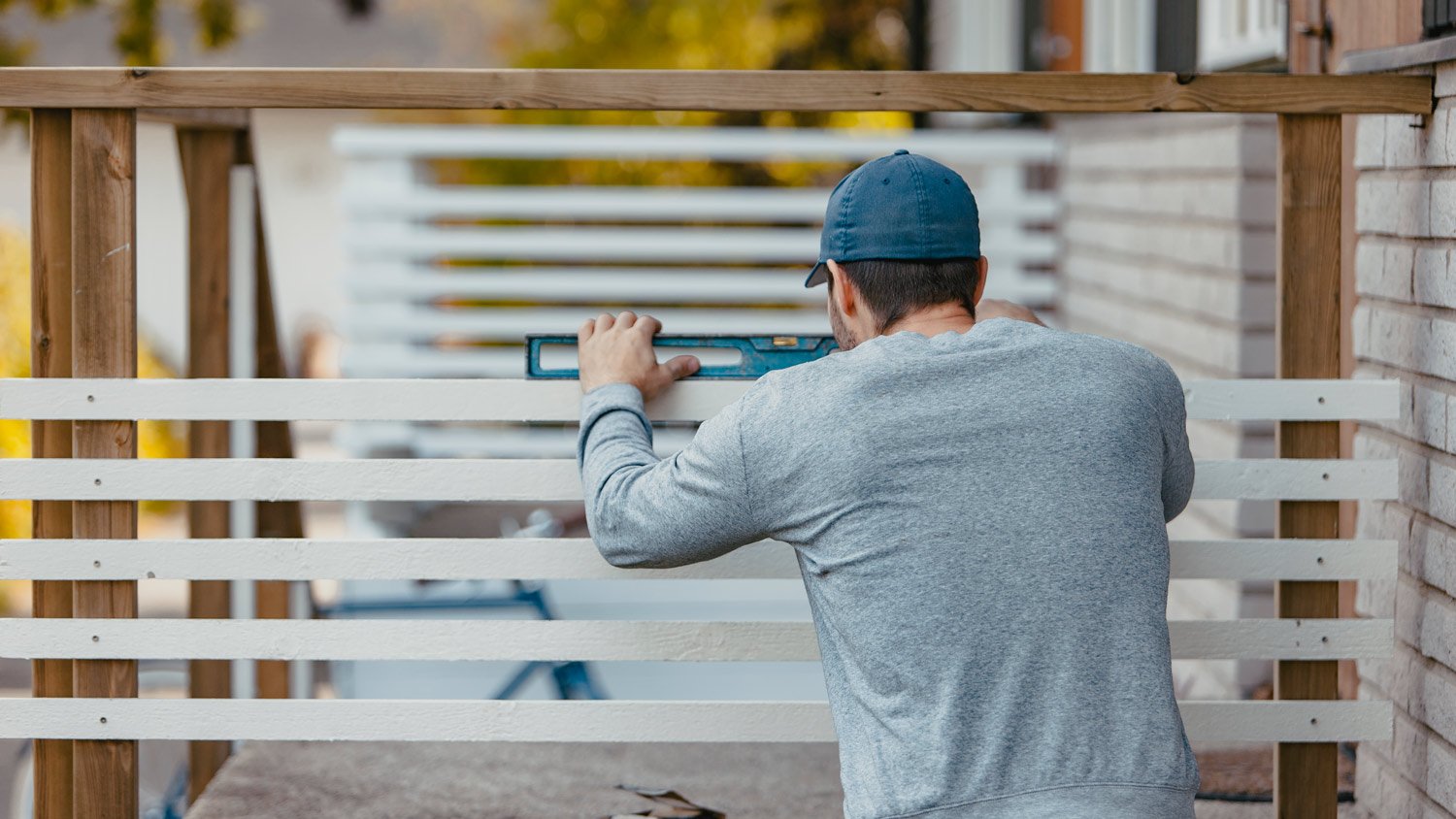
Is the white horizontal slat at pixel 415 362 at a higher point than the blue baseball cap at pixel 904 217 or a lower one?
lower

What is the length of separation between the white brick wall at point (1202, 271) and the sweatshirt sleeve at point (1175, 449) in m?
1.36

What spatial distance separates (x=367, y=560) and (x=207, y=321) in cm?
133

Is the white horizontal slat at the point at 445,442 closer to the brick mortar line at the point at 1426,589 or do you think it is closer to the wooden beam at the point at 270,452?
the wooden beam at the point at 270,452

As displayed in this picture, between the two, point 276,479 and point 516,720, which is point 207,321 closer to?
point 276,479

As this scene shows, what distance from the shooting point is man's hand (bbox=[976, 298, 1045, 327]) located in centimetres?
290

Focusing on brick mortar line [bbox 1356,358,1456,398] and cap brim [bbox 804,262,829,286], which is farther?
brick mortar line [bbox 1356,358,1456,398]

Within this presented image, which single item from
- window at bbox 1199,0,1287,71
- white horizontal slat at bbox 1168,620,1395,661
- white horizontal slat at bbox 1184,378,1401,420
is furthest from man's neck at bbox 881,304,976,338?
window at bbox 1199,0,1287,71

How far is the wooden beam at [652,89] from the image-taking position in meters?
3.07

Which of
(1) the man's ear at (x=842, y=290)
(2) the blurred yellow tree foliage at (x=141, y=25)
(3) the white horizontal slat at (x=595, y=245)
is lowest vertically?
(1) the man's ear at (x=842, y=290)

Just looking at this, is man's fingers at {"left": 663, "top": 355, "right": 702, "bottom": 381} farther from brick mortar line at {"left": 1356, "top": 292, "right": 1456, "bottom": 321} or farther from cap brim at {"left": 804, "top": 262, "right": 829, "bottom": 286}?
brick mortar line at {"left": 1356, "top": 292, "right": 1456, "bottom": 321}

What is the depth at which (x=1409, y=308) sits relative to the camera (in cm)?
341

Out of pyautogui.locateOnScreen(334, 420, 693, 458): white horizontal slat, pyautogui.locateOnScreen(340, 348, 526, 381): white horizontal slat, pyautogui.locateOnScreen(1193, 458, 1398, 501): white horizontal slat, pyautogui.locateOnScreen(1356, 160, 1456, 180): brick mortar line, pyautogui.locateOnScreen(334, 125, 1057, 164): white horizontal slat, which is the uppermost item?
pyautogui.locateOnScreen(334, 125, 1057, 164): white horizontal slat

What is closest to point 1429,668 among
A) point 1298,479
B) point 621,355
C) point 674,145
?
point 1298,479

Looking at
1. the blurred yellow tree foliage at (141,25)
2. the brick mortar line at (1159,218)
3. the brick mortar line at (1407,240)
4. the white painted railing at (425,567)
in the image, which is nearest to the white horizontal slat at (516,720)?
the white painted railing at (425,567)
